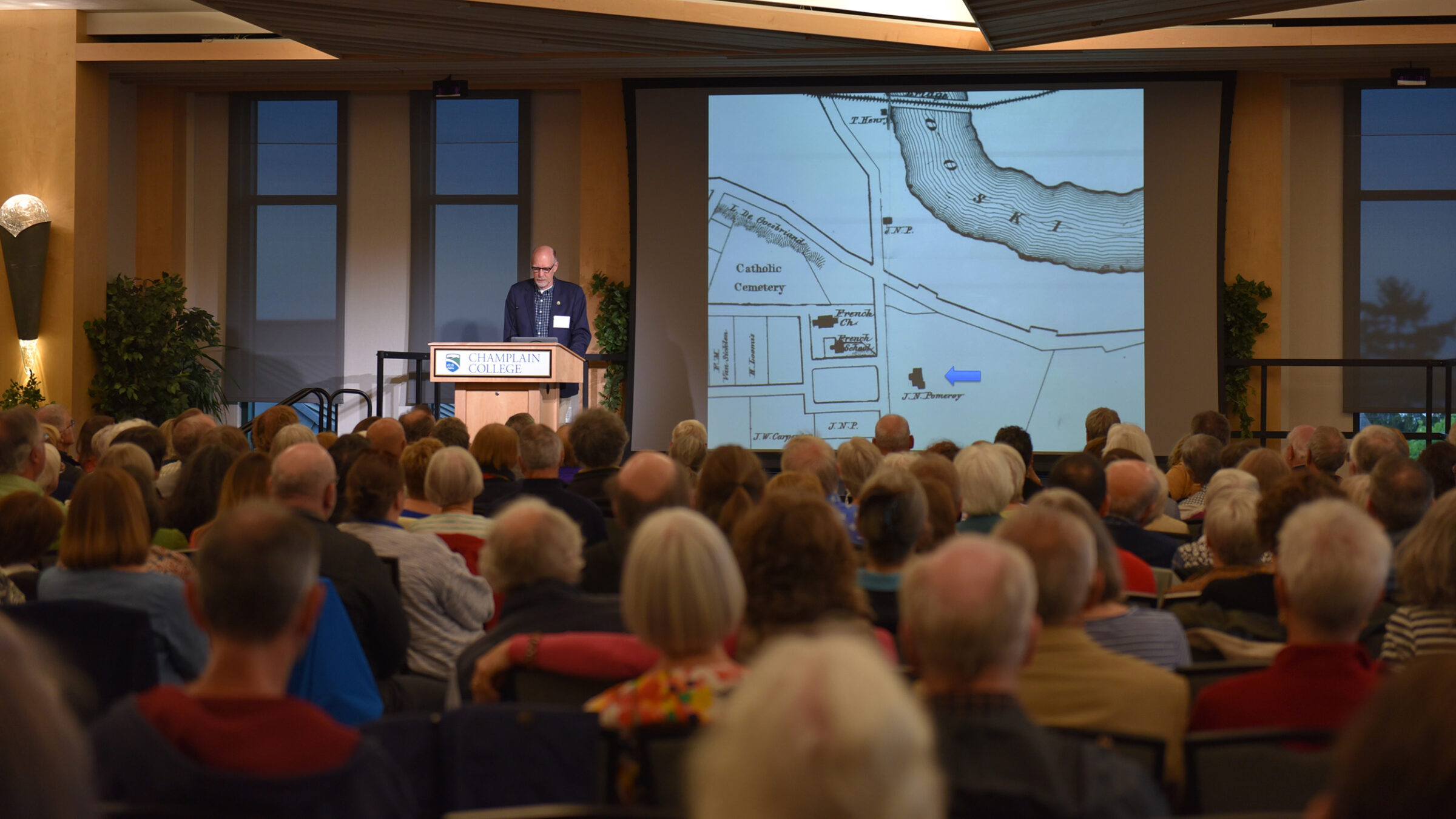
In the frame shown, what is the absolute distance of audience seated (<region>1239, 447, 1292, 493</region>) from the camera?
4504mm

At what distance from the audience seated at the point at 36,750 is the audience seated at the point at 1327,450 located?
572 centimetres

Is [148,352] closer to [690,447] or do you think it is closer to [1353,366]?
[690,447]

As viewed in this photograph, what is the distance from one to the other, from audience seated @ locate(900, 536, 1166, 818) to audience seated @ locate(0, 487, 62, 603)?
7.97 feet

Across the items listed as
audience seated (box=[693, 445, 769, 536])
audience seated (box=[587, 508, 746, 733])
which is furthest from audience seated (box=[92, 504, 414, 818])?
audience seated (box=[693, 445, 769, 536])

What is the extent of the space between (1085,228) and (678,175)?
336cm

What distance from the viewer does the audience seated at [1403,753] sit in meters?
0.93

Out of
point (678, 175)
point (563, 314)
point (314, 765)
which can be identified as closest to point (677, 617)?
point (314, 765)

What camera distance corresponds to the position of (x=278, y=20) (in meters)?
8.13

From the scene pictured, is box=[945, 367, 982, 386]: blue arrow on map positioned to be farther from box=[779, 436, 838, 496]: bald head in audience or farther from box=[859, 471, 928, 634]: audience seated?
box=[859, 471, 928, 634]: audience seated

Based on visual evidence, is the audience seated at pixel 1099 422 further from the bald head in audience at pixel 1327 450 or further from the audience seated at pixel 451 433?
the audience seated at pixel 451 433

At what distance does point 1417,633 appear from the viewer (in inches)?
102

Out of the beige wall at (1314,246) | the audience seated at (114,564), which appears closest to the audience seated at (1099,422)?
the beige wall at (1314,246)

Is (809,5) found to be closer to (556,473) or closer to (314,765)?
(556,473)

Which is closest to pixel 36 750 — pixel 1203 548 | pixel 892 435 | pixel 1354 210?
pixel 1203 548
